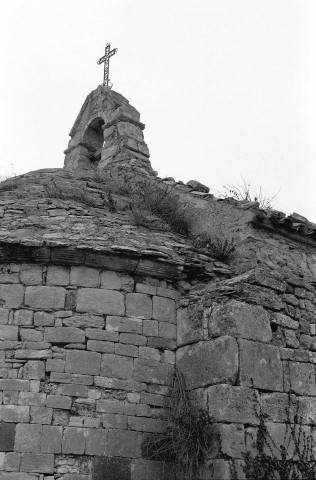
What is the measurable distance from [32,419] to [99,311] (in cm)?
120

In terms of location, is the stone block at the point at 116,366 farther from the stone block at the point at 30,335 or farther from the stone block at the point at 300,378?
the stone block at the point at 300,378

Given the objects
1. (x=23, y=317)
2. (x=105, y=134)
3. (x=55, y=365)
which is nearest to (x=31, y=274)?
(x=23, y=317)

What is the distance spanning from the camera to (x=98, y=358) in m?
6.02

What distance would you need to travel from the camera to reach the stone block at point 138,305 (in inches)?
250

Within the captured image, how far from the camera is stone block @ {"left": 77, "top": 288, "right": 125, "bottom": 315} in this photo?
20.3 ft

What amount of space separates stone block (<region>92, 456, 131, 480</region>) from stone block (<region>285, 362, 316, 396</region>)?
1.75m

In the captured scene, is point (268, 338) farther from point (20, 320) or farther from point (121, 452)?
point (20, 320)

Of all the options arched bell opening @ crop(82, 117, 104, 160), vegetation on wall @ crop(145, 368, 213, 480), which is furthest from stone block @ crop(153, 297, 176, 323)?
arched bell opening @ crop(82, 117, 104, 160)

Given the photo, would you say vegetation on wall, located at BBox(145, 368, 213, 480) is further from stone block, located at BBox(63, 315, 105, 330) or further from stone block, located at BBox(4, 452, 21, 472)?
stone block, located at BBox(4, 452, 21, 472)

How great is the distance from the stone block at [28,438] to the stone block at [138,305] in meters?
1.44

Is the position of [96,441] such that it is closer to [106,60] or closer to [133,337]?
[133,337]

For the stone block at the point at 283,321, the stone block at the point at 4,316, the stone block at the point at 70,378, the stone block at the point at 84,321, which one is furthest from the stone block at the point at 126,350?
the stone block at the point at 283,321

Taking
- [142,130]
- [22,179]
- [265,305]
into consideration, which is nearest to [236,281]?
[265,305]

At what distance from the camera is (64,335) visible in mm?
5996
